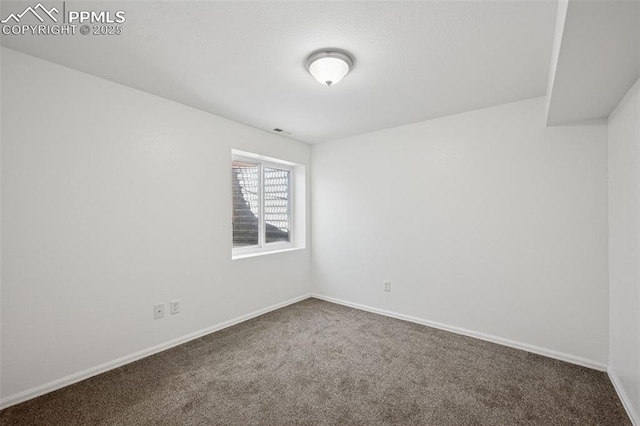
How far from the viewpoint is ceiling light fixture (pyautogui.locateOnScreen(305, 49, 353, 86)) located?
1.92 m

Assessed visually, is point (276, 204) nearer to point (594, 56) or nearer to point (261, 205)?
point (261, 205)

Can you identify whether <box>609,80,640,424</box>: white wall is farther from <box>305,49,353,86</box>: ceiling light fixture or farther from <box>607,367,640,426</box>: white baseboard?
<box>305,49,353,86</box>: ceiling light fixture

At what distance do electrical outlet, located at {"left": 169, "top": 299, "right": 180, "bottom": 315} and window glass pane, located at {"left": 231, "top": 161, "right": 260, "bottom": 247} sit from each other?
99 centimetres

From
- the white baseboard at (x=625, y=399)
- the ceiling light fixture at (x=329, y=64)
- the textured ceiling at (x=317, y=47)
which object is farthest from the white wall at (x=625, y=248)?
the ceiling light fixture at (x=329, y=64)

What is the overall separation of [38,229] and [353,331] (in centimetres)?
279

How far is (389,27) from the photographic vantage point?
1.68 metres

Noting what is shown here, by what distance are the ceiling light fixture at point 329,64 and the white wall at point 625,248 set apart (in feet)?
5.68

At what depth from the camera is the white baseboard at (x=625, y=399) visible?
1.70 metres

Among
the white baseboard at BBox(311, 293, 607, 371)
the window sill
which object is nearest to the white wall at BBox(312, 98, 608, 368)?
the white baseboard at BBox(311, 293, 607, 371)

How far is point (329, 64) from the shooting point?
6.40 feet

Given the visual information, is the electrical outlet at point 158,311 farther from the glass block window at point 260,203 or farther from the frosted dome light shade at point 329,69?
the frosted dome light shade at point 329,69

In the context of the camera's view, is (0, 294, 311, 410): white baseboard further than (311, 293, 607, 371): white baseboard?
No

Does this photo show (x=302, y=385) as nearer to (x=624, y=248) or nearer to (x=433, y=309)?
(x=433, y=309)

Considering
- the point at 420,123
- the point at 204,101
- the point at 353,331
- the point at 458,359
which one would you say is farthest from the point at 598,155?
the point at 204,101
